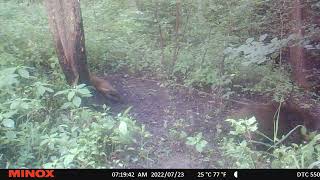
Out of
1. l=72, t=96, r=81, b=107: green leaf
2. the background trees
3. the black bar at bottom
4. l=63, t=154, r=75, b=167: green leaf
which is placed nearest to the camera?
the black bar at bottom

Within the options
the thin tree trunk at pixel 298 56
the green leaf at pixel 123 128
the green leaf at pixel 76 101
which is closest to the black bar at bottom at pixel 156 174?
the green leaf at pixel 123 128

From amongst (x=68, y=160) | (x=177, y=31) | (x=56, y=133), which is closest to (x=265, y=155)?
(x=68, y=160)

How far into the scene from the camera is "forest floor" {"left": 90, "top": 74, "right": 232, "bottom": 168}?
4672mm

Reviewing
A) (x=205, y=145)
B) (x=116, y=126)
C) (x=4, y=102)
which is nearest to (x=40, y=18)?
(x=4, y=102)

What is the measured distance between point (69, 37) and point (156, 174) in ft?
8.27

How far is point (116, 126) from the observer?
4887mm

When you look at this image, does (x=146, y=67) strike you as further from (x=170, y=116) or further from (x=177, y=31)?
(x=170, y=116)

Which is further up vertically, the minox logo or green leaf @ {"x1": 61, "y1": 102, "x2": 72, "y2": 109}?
green leaf @ {"x1": 61, "y1": 102, "x2": 72, "y2": 109}

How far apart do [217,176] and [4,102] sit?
259 centimetres

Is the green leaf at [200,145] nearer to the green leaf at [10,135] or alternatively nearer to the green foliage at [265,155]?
the green foliage at [265,155]

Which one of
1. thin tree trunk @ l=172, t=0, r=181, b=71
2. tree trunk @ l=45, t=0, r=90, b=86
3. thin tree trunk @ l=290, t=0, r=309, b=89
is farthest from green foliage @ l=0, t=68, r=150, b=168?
thin tree trunk @ l=290, t=0, r=309, b=89

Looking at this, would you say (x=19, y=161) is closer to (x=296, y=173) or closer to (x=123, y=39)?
(x=296, y=173)

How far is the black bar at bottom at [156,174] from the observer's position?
12.6ft

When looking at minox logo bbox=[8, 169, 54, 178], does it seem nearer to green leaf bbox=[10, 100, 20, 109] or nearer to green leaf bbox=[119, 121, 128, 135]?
green leaf bbox=[10, 100, 20, 109]
